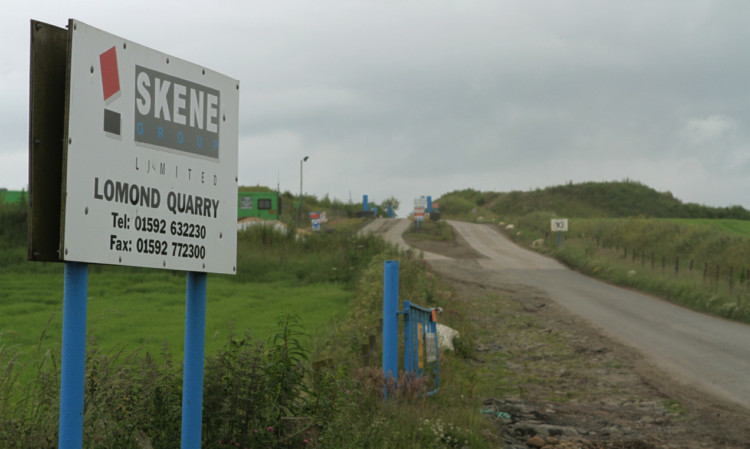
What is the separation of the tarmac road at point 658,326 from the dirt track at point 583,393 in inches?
16.6

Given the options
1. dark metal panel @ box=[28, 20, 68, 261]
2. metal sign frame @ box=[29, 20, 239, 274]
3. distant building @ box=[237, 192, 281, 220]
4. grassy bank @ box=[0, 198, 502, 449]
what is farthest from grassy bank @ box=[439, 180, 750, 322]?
dark metal panel @ box=[28, 20, 68, 261]

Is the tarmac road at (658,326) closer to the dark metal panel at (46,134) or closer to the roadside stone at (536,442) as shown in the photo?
the roadside stone at (536,442)

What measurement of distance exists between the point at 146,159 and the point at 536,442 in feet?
20.3

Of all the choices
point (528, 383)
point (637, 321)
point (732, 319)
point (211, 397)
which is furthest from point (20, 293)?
point (732, 319)

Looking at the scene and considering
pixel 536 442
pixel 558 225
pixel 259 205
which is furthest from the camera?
pixel 259 205

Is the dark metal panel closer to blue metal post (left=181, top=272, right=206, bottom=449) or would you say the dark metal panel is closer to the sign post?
the sign post

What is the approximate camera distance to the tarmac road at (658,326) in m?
12.6

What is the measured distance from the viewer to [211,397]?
470cm

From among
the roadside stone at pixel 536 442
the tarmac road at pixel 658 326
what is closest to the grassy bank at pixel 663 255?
the tarmac road at pixel 658 326

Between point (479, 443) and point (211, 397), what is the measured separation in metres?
3.51

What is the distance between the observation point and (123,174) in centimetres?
319

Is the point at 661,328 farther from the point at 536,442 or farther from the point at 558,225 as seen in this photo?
the point at 558,225

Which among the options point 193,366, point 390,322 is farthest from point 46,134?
point 390,322

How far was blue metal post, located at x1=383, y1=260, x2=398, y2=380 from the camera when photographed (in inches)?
321
